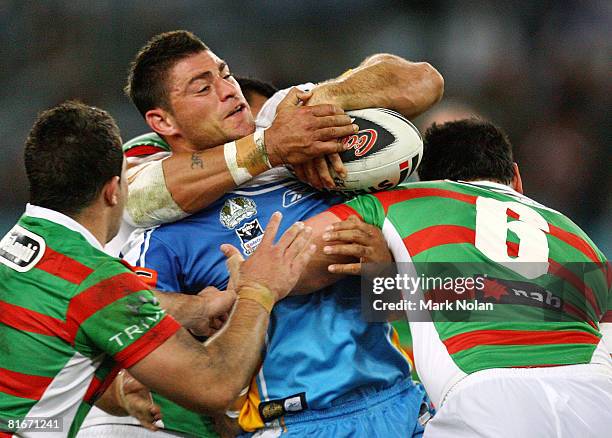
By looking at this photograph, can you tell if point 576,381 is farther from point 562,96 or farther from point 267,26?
point 267,26

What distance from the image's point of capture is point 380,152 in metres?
2.91

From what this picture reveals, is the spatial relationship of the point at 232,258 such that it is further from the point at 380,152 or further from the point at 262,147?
the point at 380,152

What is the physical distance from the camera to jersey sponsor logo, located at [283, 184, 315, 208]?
329 cm

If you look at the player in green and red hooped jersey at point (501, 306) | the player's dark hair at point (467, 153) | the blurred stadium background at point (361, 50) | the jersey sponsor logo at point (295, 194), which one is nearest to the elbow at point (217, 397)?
the player in green and red hooped jersey at point (501, 306)

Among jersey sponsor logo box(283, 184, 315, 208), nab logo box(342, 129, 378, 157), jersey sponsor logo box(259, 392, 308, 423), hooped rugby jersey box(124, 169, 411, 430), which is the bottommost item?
jersey sponsor logo box(259, 392, 308, 423)

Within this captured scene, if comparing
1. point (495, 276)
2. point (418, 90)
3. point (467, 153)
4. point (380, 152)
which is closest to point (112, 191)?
point (380, 152)

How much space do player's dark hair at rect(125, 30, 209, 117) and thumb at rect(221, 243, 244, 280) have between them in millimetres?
778

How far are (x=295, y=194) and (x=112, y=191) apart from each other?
2.72 ft

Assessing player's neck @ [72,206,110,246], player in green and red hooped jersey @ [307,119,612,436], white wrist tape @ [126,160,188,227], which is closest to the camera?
player in green and red hooped jersey @ [307,119,612,436]

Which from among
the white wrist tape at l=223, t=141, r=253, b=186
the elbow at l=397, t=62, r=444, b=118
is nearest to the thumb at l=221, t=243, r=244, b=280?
the white wrist tape at l=223, t=141, r=253, b=186

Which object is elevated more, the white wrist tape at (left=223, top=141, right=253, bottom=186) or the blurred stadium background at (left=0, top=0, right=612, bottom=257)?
the white wrist tape at (left=223, top=141, right=253, bottom=186)

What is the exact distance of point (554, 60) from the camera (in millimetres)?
6930

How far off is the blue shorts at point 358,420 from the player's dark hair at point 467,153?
97 cm

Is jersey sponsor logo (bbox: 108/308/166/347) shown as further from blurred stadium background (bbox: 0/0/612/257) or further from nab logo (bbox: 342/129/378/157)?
blurred stadium background (bbox: 0/0/612/257)
